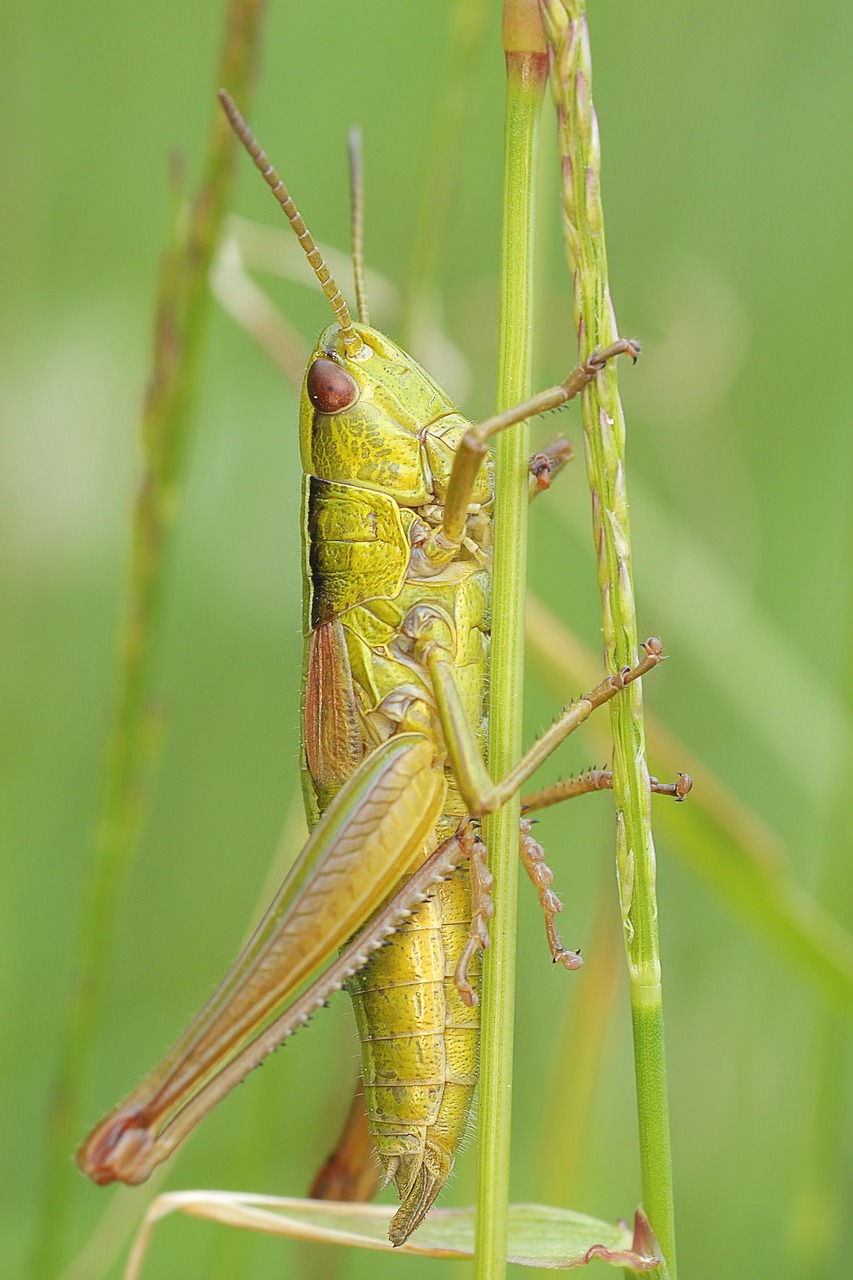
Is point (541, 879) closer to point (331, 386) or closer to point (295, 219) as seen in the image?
point (331, 386)

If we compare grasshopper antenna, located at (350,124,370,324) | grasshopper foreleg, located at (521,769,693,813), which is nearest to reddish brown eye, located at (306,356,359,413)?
grasshopper antenna, located at (350,124,370,324)

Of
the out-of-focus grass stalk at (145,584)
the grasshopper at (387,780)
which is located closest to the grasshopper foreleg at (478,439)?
the grasshopper at (387,780)

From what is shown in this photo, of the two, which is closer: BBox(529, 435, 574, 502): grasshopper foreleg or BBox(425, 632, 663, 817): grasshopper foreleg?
BBox(425, 632, 663, 817): grasshopper foreleg

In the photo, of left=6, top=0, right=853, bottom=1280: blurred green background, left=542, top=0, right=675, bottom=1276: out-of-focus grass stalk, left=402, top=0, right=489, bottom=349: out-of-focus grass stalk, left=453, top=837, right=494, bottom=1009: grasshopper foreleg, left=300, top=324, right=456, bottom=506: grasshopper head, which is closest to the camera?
left=542, top=0, right=675, bottom=1276: out-of-focus grass stalk

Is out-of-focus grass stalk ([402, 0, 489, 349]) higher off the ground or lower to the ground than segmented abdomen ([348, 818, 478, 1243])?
higher

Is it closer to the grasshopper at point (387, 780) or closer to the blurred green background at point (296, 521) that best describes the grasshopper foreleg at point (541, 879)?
the grasshopper at point (387, 780)

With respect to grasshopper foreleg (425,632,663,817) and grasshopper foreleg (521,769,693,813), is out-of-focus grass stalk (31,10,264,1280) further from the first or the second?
grasshopper foreleg (521,769,693,813)
